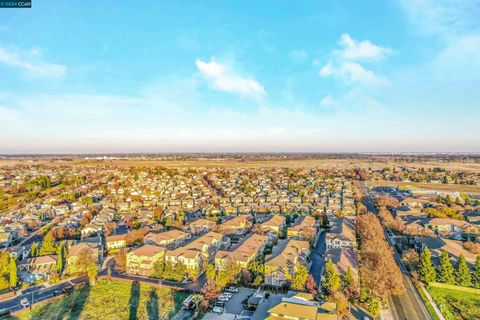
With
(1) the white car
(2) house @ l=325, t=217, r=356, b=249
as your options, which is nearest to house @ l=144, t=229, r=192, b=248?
(1) the white car

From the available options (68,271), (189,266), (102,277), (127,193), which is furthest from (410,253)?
(127,193)

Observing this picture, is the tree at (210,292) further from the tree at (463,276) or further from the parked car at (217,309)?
the tree at (463,276)

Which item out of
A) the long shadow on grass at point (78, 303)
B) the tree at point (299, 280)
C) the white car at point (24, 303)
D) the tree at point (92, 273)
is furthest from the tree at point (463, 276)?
the white car at point (24, 303)

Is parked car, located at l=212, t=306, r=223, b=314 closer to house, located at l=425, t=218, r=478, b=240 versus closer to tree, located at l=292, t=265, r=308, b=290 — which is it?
tree, located at l=292, t=265, r=308, b=290

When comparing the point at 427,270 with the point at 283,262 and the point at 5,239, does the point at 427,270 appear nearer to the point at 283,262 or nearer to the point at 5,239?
the point at 283,262

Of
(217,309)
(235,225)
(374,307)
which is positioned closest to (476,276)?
(374,307)

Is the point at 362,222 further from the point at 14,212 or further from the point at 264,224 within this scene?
the point at 14,212
